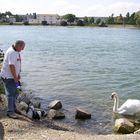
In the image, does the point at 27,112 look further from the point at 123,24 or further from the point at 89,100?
the point at 123,24

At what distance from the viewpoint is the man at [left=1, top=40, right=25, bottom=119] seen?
961 cm

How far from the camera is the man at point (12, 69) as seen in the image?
31.5 feet

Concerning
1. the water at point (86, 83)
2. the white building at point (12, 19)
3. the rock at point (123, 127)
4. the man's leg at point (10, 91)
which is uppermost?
the man's leg at point (10, 91)

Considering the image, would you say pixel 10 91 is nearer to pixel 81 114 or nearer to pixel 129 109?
pixel 81 114

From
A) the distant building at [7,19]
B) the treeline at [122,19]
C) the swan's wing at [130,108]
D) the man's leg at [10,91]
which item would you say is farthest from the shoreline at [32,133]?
the distant building at [7,19]

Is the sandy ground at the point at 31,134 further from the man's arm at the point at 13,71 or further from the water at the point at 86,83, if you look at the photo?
the water at the point at 86,83

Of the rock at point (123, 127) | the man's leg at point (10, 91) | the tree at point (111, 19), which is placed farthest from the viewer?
the tree at point (111, 19)

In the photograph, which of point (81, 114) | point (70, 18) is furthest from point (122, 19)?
point (81, 114)

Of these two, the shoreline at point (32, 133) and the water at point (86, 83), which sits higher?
the shoreline at point (32, 133)

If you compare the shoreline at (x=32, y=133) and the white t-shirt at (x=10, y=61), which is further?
the white t-shirt at (x=10, y=61)

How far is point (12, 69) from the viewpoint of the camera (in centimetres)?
963

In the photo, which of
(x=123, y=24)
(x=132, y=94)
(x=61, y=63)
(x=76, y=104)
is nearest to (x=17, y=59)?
(x=76, y=104)

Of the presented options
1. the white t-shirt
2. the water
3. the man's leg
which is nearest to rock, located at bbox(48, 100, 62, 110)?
the water

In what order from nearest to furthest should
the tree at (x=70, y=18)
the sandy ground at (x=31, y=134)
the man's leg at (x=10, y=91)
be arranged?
1. the sandy ground at (x=31, y=134)
2. the man's leg at (x=10, y=91)
3. the tree at (x=70, y=18)
